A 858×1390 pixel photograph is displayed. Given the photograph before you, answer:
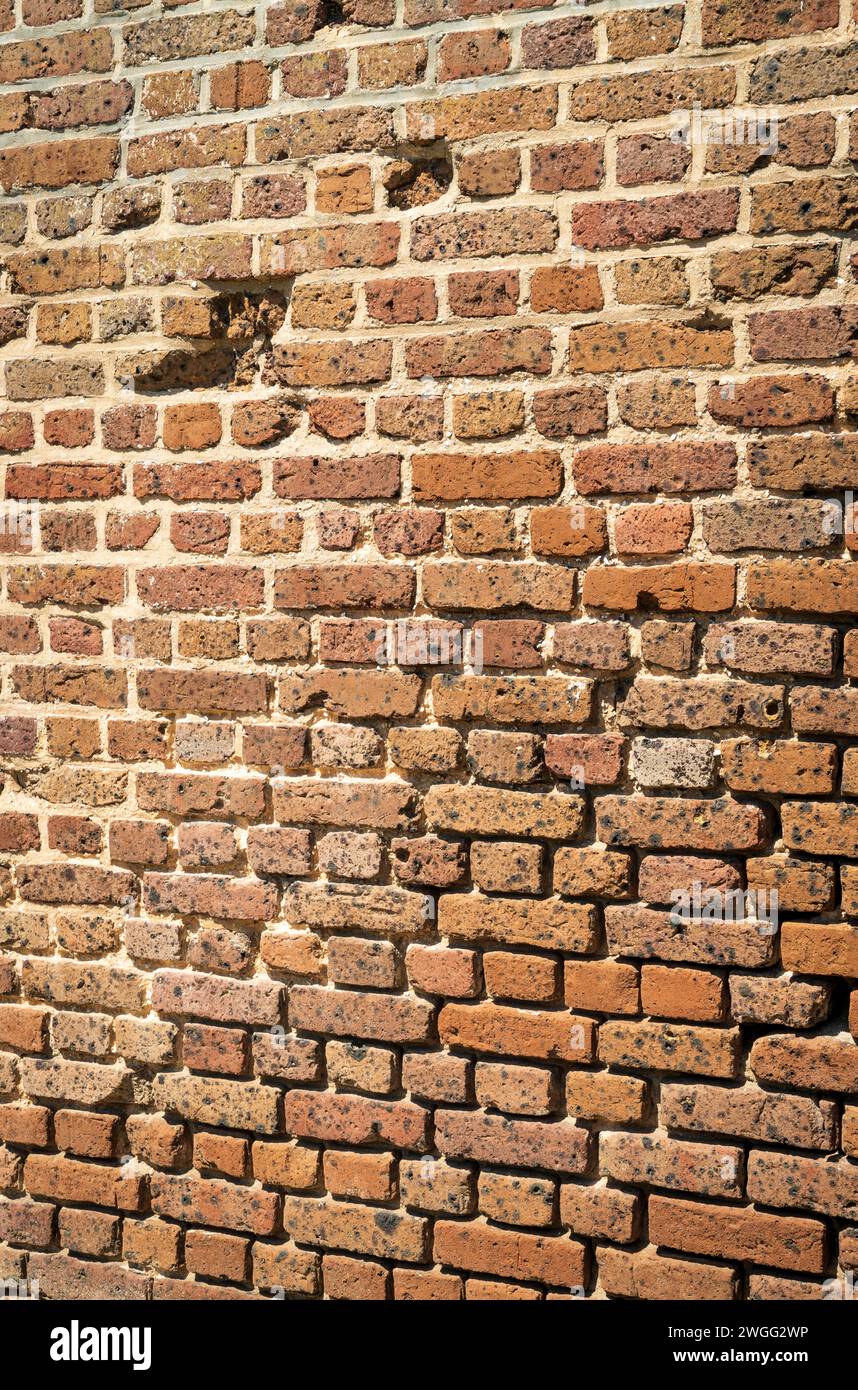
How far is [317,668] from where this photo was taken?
2.24 metres

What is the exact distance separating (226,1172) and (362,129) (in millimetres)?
2017

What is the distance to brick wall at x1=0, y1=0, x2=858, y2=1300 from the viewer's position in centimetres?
199

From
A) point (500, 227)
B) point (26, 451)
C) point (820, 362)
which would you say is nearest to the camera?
point (820, 362)

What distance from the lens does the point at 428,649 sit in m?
2.18

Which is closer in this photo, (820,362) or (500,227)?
(820,362)

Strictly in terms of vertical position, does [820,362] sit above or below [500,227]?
below

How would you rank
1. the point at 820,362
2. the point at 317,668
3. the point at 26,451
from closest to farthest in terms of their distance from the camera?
the point at 820,362, the point at 317,668, the point at 26,451

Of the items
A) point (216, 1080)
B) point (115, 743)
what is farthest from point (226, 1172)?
point (115, 743)

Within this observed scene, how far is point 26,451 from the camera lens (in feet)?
7.97

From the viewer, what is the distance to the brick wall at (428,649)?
1993 millimetres
